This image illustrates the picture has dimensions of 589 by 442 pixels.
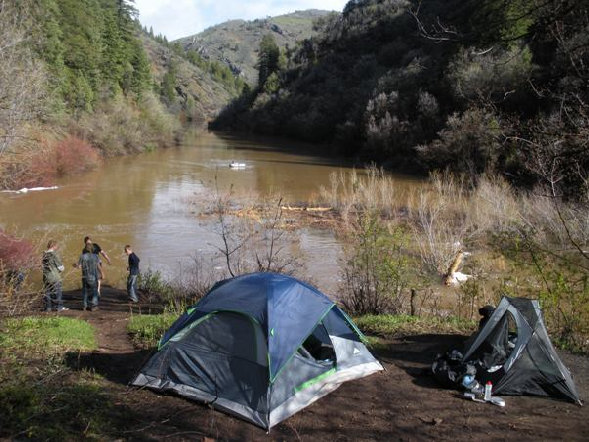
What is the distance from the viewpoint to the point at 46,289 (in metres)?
11.5

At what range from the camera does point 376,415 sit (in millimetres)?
6805

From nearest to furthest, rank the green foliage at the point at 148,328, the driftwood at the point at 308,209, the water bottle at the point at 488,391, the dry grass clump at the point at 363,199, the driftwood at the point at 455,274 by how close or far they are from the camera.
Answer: the water bottle at the point at 488,391 < the green foliage at the point at 148,328 < the driftwood at the point at 455,274 < the dry grass clump at the point at 363,199 < the driftwood at the point at 308,209

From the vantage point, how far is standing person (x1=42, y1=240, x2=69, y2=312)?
1133 cm

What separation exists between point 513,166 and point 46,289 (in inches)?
1069

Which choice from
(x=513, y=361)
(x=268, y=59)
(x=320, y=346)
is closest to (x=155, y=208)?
(x=320, y=346)

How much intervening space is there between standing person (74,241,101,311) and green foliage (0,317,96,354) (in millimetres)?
2097

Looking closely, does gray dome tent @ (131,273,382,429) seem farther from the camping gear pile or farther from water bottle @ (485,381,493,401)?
water bottle @ (485,381,493,401)

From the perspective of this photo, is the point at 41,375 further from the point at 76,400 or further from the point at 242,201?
the point at 242,201

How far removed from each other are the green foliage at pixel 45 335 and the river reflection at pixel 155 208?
4.07m

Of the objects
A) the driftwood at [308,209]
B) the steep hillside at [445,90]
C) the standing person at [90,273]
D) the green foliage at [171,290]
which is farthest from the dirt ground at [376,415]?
the driftwood at [308,209]

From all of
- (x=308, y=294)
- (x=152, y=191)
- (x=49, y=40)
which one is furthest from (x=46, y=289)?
(x=49, y=40)

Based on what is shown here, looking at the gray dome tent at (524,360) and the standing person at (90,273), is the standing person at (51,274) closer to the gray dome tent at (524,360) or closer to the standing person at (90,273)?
the standing person at (90,273)

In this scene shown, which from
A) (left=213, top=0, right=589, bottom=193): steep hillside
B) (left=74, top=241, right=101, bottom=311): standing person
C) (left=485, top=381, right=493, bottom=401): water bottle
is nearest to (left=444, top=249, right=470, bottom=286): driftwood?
(left=213, top=0, right=589, bottom=193): steep hillside

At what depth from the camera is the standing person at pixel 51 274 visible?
37.2 ft
